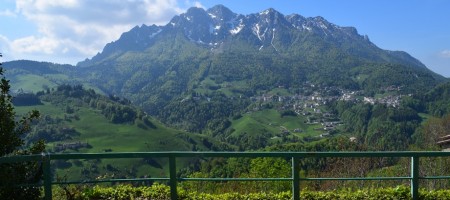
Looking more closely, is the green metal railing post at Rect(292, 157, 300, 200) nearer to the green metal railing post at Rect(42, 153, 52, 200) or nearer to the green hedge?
the green hedge

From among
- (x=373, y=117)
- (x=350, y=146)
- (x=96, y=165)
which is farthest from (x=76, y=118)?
(x=350, y=146)

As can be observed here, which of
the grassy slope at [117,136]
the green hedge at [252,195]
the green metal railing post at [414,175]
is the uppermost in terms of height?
the green metal railing post at [414,175]

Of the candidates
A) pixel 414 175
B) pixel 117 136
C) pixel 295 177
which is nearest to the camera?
pixel 295 177

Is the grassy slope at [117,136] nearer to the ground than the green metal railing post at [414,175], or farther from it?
nearer to the ground

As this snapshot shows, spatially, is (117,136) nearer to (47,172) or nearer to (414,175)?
(47,172)

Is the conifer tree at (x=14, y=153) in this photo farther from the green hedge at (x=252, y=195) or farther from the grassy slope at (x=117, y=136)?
the grassy slope at (x=117, y=136)

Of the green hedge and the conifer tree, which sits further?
the green hedge

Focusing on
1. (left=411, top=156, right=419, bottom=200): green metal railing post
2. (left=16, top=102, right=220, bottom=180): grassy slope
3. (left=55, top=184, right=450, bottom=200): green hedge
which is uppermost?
(left=411, top=156, right=419, bottom=200): green metal railing post

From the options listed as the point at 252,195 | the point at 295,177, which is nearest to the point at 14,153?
the point at 252,195

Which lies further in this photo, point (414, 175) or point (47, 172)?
point (414, 175)

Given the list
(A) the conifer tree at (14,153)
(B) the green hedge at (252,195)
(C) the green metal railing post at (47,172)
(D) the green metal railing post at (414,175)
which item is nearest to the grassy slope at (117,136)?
(B) the green hedge at (252,195)

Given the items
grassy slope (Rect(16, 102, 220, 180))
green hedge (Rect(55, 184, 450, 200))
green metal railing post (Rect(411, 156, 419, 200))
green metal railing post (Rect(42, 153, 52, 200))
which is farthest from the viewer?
grassy slope (Rect(16, 102, 220, 180))

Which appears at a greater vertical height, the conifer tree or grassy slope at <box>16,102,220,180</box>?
the conifer tree

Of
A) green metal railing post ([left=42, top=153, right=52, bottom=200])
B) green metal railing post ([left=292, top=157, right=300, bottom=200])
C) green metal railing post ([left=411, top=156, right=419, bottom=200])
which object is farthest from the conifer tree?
green metal railing post ([left=411, top=156, right=419, bottom=200])
